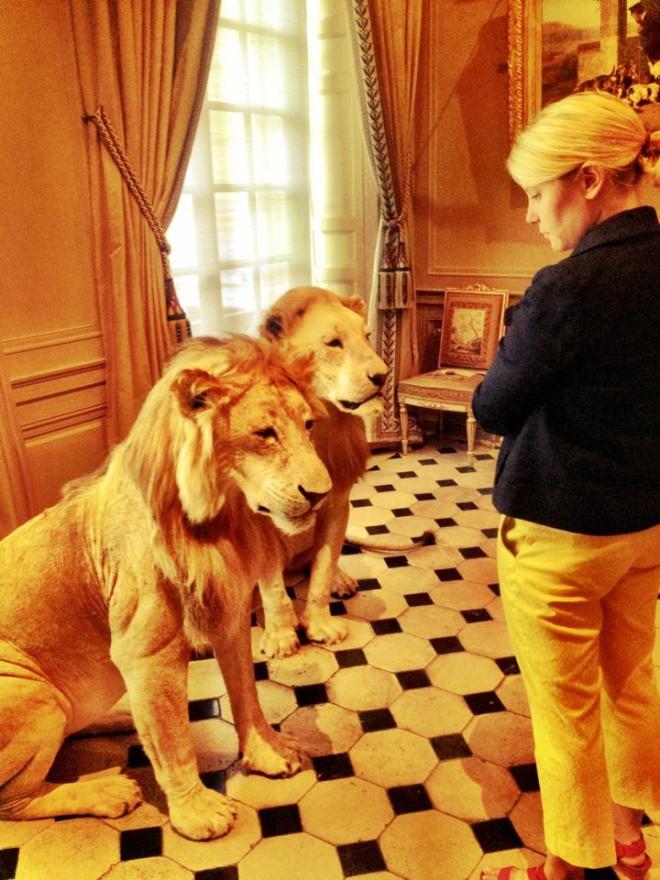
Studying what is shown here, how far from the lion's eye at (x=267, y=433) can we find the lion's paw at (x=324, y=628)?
144 cm

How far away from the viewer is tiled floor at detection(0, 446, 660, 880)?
6.08ft

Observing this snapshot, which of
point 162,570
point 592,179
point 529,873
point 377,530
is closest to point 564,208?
point 592,179

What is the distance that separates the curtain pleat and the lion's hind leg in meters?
3.22

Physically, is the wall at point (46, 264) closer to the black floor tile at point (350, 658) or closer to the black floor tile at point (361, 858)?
the black floor tile at point (350, 658)

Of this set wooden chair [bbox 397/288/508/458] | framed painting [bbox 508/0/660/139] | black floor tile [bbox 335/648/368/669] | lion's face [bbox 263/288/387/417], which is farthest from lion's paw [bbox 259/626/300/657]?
framed painting [bbox 508/0/660/139]

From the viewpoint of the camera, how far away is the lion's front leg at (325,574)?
2.76 metres

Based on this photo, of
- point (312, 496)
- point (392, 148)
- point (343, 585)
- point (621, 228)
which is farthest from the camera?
point (392, 148)

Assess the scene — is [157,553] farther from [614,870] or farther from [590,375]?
[614,870]

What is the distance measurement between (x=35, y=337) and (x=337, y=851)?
2.22 m

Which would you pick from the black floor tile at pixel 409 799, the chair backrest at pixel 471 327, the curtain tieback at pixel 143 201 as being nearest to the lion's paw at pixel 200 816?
the black floor tile at pixel 409 799

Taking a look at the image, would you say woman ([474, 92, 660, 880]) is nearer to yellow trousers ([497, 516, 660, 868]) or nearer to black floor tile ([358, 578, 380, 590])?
yellow trousers ([497, 516, 660, 868])

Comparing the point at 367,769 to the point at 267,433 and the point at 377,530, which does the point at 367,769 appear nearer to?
the point at 267,433

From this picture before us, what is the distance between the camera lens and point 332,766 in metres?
2.17

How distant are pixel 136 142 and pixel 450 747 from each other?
8.49 feet
